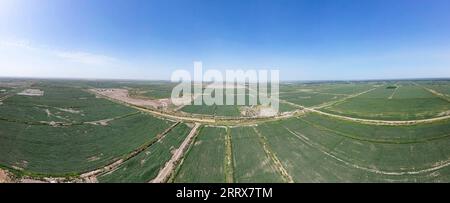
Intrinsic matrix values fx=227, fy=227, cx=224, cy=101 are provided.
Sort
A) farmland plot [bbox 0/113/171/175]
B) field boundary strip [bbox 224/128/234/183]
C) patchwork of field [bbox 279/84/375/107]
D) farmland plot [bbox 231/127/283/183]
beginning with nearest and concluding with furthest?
1. farmland plot [bbox 231/127/283/183]
2. field boundary strip [bbox 224/128/234/183]
3. farmland plot [bbox 0/113/171/175]
4. patchwork of field [bbox 279/84/375/107]

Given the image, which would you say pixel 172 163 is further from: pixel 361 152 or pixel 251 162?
pixel 361 152

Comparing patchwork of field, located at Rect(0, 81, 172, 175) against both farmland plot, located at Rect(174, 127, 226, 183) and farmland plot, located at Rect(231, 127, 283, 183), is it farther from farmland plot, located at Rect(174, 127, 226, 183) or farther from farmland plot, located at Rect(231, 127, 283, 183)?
farmland plot, located at Rect(231, 127, 283, 183)

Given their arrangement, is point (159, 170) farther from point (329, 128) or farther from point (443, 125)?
point (443, 125)

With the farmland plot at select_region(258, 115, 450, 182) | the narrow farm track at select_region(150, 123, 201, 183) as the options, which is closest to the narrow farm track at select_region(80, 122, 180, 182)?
the narrow farm track at select_region(150, 123, 201, 183)

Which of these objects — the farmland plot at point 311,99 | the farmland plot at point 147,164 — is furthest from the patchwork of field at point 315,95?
the farmland plot at point 147,164

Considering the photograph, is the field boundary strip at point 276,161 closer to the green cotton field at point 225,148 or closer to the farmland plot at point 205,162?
the green cotton field at point 225,148

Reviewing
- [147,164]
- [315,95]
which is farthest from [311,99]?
[147,164]
